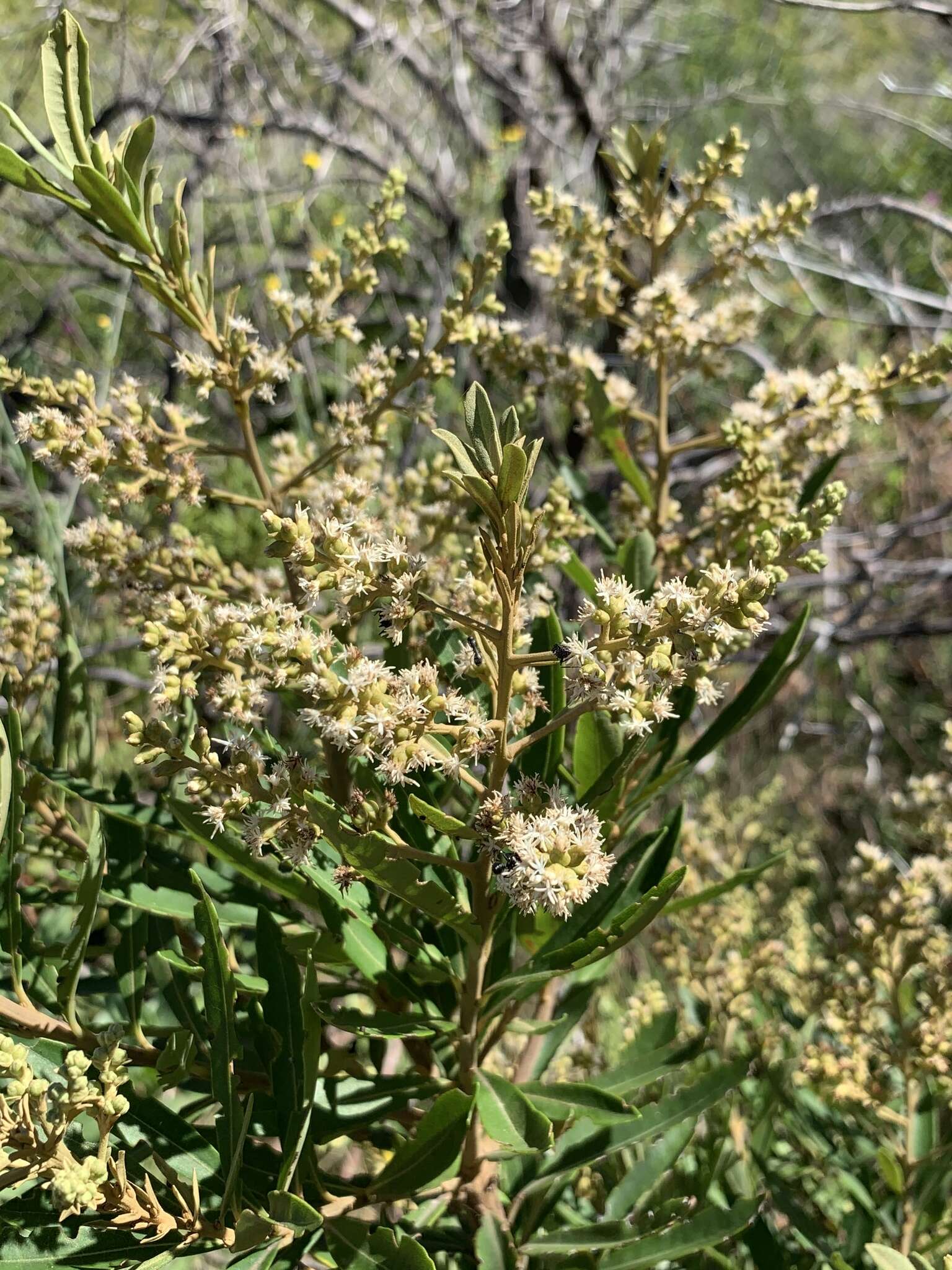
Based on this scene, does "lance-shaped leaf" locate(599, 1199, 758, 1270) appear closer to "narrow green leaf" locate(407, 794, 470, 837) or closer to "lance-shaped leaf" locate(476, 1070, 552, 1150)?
"lance-shaped leaf" locate(476, 1070, 552, 1150)

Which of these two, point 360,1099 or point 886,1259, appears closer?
point 886,1259

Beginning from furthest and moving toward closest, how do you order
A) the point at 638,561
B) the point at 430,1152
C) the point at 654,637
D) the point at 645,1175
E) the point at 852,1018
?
the point at 852,1018 → the point at 645,1175 → the point at 638,561 → the point at 430,1152 → the point at 654,637

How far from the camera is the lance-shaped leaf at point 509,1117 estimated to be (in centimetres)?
80

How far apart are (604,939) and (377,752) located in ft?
0.79

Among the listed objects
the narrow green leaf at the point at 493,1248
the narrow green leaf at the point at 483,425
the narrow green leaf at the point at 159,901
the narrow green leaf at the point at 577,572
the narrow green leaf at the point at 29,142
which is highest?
the narrow green leaf at the point at 29,142

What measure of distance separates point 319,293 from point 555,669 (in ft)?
1.80

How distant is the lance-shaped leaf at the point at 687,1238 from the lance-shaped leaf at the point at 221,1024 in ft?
1.48

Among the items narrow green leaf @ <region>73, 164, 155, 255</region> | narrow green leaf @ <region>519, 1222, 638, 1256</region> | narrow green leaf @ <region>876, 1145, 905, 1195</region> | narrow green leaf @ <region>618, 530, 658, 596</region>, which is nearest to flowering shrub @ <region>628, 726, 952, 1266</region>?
narrow green leaf @ <region>876, 1145, 905, 1195</region>

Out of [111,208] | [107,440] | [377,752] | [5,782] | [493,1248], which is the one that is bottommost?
[493,1248]

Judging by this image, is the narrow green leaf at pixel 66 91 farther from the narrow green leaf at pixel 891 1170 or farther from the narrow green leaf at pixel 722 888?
the narrow green leaf at pixel 891 1170

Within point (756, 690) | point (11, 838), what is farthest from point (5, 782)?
point (756, 690)

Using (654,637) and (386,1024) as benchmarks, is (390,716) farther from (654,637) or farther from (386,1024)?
(386,1024)

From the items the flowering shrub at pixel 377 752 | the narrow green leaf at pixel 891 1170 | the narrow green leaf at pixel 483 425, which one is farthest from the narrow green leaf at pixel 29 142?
the narrow green leaf at pixel 891 1170

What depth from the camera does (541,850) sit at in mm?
734
